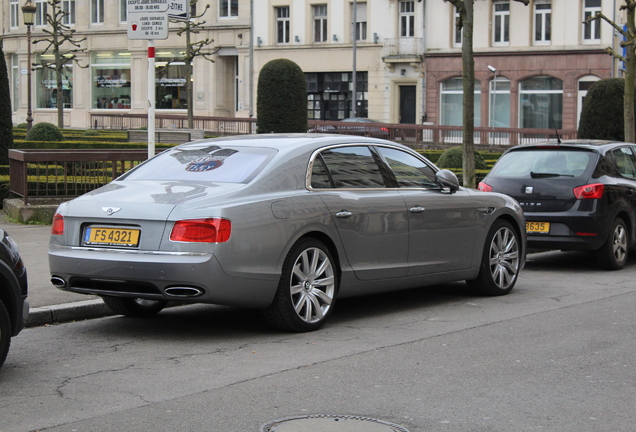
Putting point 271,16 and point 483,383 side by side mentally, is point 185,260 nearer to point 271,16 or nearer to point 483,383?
point 483,383

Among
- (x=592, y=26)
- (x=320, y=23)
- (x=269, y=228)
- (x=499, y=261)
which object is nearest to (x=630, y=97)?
(x=499, y=261)

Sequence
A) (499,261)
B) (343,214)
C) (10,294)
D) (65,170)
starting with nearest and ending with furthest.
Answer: (10,294) < (343,214) < (499,261) < (65,170)

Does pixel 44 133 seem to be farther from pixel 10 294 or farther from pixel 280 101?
pixel 10 294

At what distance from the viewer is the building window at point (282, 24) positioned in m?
59.8

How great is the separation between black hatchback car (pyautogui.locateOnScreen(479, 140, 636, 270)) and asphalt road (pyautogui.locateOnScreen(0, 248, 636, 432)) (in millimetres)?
2874

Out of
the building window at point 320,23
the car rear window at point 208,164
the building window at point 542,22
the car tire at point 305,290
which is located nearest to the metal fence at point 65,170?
the car rear window at point 208,164

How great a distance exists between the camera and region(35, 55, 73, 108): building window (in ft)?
223

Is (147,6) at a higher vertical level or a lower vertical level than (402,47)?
lower

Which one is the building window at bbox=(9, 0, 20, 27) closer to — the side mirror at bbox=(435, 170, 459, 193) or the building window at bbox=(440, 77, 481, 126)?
the building window at bbox=(440, 77, 481, 126)

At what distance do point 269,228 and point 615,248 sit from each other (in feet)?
21.5

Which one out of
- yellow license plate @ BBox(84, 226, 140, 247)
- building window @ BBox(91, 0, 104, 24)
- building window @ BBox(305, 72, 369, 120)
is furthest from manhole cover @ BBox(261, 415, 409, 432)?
building window @ BBox(91, 0, 104, 24)

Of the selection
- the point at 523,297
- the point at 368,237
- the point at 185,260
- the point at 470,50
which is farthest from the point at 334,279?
the point at 470,50

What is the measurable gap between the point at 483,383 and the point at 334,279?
2096 mm

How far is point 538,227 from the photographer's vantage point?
12438mm
